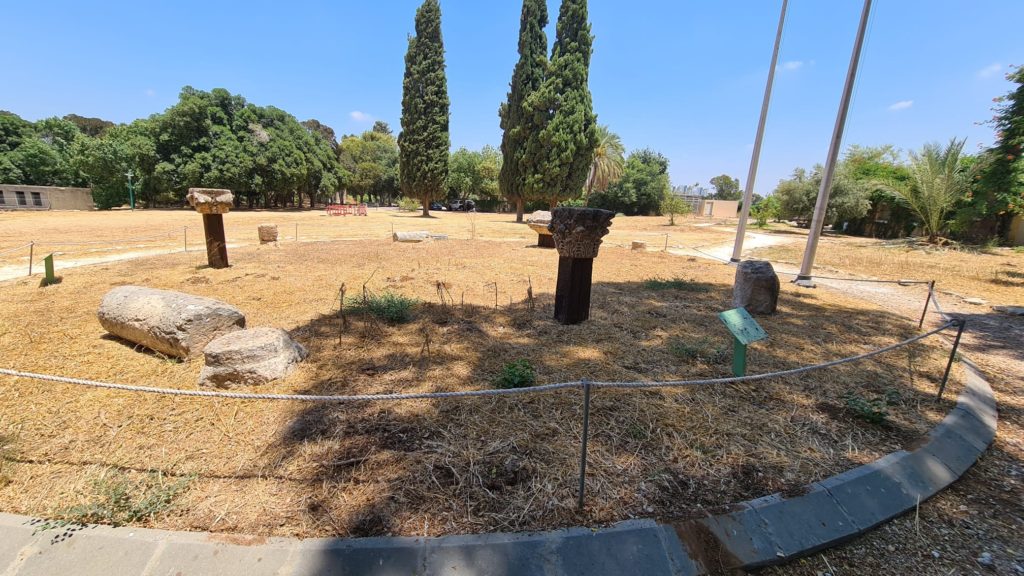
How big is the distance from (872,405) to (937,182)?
63.8 ft

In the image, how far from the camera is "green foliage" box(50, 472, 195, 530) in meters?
Result: 2.04

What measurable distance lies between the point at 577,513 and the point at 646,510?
39 centimetres

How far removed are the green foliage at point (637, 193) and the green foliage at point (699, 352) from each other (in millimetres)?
36457

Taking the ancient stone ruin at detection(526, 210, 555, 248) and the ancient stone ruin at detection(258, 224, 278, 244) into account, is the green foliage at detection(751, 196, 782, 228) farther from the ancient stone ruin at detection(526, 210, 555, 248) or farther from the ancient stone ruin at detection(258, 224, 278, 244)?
the ancient stone ruin at detection(258, 224, 278, 244)

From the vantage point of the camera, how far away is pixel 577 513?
2.16 m

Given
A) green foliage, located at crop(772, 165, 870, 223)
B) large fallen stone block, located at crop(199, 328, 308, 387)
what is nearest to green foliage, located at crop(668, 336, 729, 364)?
large fallen stone block, located at crop(199, 328, 308, 387)

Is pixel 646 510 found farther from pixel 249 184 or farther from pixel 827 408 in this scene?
pixel 249 184

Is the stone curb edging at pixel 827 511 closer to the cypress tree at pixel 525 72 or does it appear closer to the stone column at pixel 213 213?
the stone column at pixel 213 213

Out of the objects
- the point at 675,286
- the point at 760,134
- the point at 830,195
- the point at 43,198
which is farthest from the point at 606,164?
the point at 43,198

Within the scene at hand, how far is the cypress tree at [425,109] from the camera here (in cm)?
2664

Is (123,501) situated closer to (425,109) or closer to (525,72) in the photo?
(525,72)

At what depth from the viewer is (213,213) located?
7.98m

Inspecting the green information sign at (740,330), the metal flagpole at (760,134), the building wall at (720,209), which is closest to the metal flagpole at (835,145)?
the metal flagpole at (760,134)

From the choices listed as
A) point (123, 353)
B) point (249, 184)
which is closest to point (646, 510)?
point (123, 353)
